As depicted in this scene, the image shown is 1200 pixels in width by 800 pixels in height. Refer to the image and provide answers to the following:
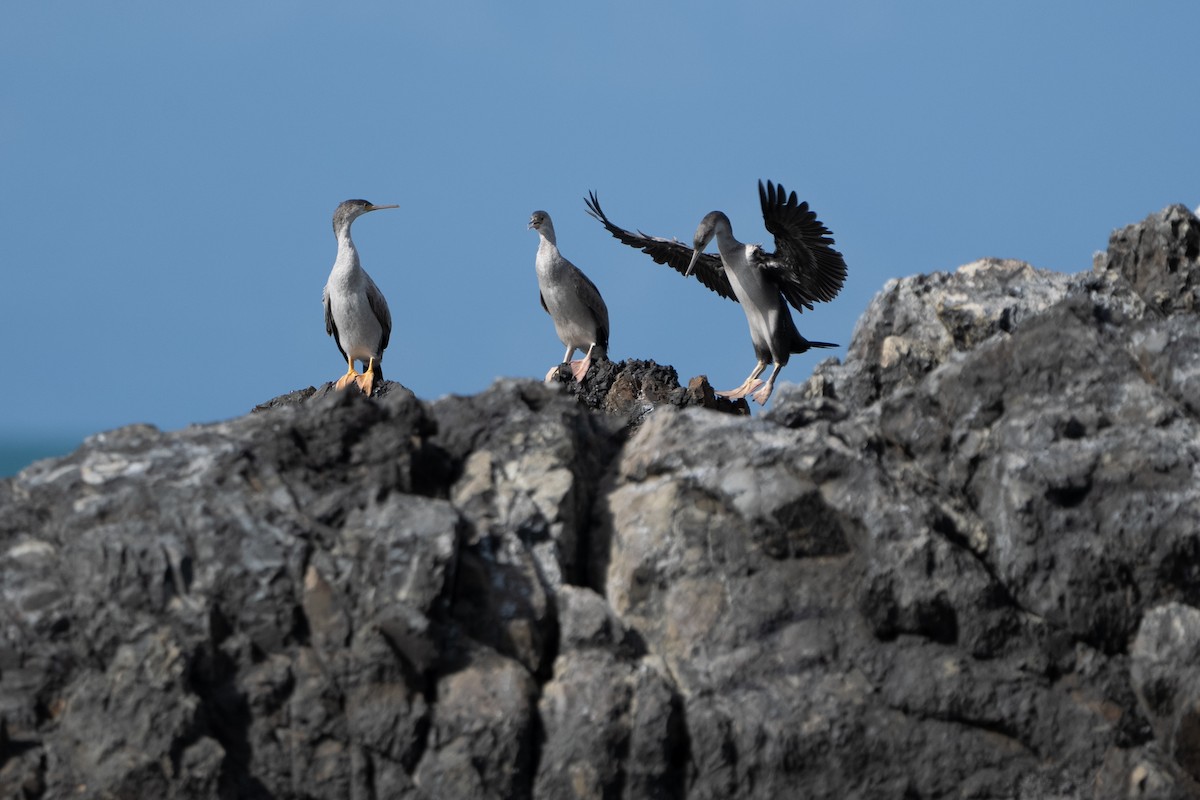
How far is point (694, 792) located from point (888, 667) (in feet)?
3.36

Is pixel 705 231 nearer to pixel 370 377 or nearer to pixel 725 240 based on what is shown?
pixel 725 240

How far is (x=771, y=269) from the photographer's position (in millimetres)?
17656

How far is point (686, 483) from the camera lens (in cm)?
788

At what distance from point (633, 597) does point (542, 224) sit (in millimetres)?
13677

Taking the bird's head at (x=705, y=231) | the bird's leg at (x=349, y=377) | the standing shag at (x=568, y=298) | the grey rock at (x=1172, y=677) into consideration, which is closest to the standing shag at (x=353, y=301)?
the bird's leg at (x=349, y=377)

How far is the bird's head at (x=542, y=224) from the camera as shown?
20.9 meters

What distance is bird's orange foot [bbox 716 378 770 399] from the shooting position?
17625 mm

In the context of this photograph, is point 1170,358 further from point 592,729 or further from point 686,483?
point 592,729

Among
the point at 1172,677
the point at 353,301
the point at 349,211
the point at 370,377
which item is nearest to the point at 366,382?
the point at 370,377

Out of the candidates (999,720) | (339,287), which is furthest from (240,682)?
(339,287)

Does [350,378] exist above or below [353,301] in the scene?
below

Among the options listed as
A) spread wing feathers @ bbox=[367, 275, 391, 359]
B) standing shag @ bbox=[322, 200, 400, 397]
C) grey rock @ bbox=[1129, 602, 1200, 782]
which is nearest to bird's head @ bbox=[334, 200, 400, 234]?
standing shag @ bbox=[322, 200, 400, 397]

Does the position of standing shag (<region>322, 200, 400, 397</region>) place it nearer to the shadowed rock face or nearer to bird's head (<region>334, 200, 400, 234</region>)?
bird's head (<region>334, 200, 400, 234</region>)

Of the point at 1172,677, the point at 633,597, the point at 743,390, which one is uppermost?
the point at 743,390
